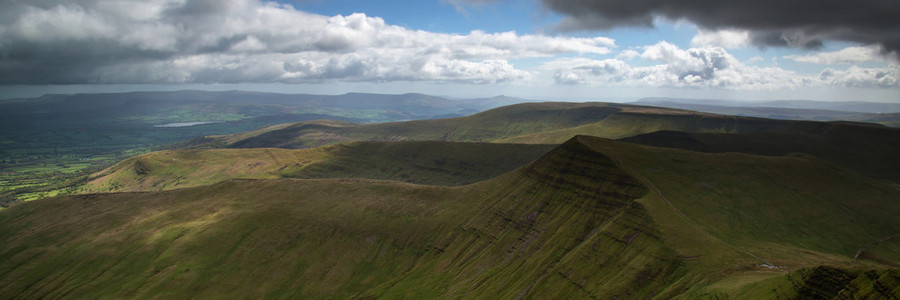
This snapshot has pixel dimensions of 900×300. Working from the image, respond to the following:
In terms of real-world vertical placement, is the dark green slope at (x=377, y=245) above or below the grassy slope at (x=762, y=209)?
below

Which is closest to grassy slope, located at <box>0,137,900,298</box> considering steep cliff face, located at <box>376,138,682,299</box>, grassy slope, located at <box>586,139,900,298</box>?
steep cliff face, located at <box>376,138,682,299</box>

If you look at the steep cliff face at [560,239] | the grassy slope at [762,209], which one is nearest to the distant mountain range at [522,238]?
the steep cliff face at [560,239]

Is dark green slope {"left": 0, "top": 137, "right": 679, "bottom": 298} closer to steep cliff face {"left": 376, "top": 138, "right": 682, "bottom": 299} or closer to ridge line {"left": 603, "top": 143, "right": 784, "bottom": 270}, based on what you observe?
steep cliff face {"left": 376, "top": 138, "right": 682, "bottom": 299}

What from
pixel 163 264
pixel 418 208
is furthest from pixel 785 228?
pixel 163 264

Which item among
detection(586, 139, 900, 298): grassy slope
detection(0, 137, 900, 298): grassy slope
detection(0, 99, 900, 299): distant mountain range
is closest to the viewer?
detection(586, 139, 900, 298): grassy slope

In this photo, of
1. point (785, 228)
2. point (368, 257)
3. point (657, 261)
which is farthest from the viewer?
point (368, 257)

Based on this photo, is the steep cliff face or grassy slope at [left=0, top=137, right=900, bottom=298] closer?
the steep cliff face

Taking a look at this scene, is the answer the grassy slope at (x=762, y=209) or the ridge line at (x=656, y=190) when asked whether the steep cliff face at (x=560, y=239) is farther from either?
the grassy slope at (x=762, y=209)

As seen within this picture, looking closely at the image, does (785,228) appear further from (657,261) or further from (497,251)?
(497,251)
